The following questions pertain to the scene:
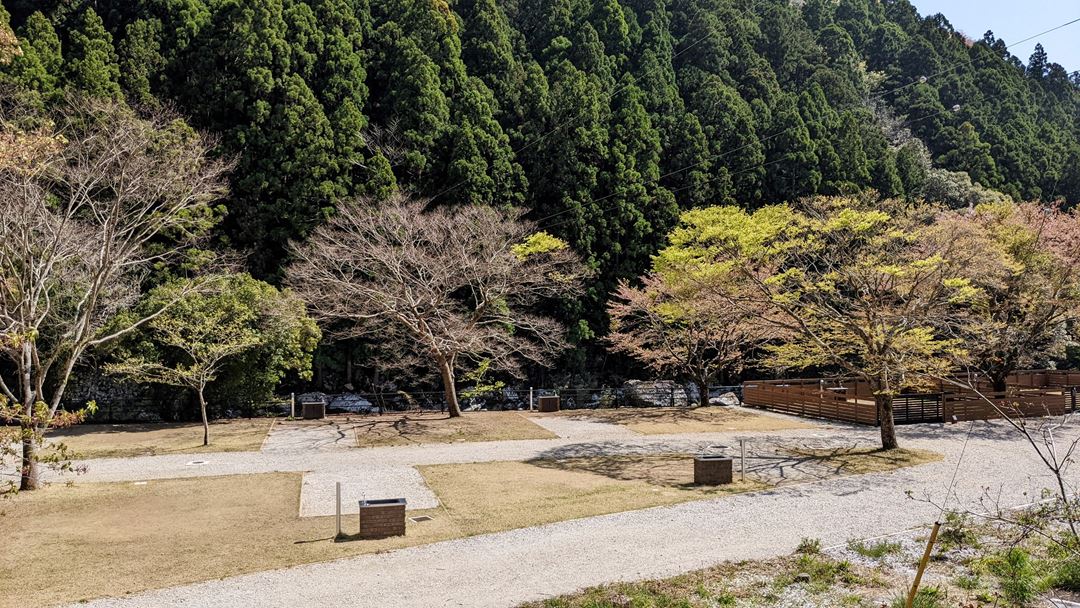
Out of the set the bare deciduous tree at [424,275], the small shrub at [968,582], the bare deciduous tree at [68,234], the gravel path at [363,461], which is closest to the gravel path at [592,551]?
the small shrub at [968,582]

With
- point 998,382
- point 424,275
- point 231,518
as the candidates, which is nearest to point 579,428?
point 424,275

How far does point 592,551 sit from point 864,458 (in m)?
8.37

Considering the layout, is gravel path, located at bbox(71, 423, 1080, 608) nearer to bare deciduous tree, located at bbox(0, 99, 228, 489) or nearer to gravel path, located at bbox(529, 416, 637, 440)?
bare deciduous tree, located at bbox(0, 99, 228, 489)

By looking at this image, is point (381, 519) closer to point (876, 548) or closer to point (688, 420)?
point (876, 548)

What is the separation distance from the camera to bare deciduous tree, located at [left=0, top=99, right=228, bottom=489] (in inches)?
421

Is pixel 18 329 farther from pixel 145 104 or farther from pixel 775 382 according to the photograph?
pixel 775 382

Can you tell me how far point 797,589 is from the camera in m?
6.69

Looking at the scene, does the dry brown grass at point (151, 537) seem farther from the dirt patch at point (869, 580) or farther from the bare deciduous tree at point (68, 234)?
the dirt patch at point (869, 580)

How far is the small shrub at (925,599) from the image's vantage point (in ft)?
19.5

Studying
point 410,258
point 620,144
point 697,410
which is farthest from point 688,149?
point 410,258

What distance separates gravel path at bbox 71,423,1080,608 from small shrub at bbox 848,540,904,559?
0.36 metres

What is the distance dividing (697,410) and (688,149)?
1604 cm

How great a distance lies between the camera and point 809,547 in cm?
777

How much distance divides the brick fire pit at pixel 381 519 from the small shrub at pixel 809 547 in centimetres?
479
